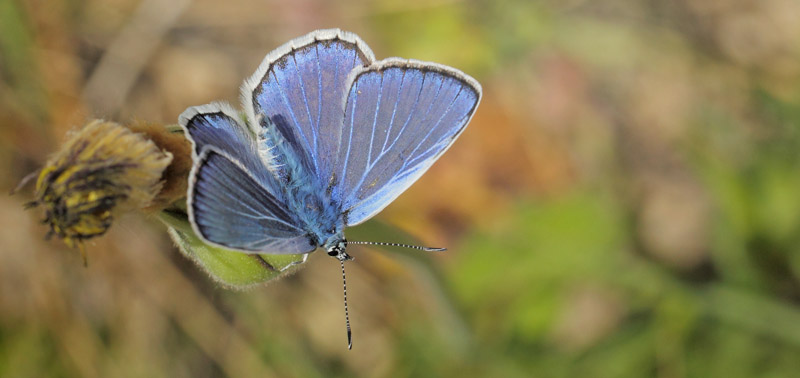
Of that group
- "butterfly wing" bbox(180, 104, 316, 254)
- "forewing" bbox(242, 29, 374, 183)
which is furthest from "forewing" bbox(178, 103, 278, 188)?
"forewing" bbox(242, 29, 374, 183)

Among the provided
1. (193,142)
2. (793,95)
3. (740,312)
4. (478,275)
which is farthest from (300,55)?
(793,95)

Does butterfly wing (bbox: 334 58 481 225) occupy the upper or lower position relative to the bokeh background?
upper

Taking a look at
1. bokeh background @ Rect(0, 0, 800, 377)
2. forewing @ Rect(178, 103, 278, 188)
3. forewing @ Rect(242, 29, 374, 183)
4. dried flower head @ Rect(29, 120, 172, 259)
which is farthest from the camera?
bokeh background @ Rect(0, 0, 800, 377)

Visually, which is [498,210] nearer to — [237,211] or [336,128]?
[336,128]

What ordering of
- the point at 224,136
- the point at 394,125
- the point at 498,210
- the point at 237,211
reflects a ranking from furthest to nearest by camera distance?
the point at 498,210 → the point at 394,125 → the point at 224,136 → the point at 237,211

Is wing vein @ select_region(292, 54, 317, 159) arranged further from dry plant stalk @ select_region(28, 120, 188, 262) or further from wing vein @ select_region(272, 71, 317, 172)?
dry plant stalk @ select_region(28, 120, 188, 262)

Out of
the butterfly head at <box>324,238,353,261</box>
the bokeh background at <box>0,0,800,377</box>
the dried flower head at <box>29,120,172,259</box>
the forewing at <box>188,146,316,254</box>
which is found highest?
the dried flower head at <box>29,120,172,259</box>

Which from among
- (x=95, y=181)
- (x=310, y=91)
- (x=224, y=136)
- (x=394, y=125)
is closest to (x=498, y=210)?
(x=394, y=125)
